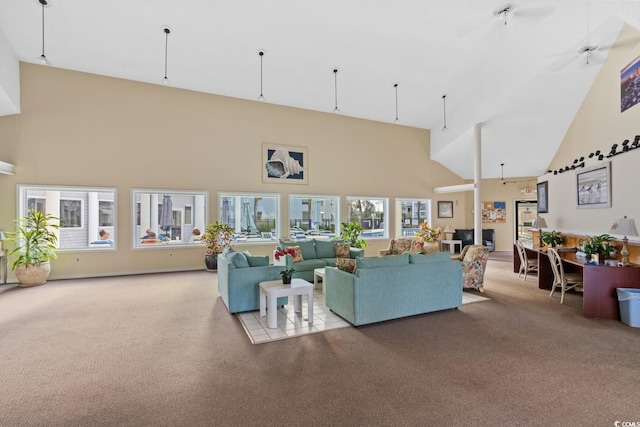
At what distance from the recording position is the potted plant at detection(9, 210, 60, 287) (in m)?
5.92

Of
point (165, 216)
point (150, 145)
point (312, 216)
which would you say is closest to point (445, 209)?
point (312, 216)

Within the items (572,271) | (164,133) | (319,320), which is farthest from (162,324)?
(572,271)

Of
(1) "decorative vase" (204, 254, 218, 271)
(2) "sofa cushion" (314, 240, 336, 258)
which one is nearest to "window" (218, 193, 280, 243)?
(1) "decorative vase" (204, 254, 218, 271)

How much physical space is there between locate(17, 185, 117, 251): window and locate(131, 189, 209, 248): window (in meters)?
0.48

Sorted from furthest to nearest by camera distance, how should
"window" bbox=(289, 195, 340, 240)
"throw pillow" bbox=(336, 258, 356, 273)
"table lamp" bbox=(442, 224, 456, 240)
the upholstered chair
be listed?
"table lamp" bbox=(442, 224, 456, 240) < "window" bbox=(289, 195, 340, 240) < the upholstered chair < "throw pillow" bbox=(336, 258, 356, 273)

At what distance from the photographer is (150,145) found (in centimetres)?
719

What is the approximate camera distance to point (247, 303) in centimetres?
436

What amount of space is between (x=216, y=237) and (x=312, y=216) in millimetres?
2823

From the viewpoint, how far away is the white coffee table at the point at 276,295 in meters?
3.79

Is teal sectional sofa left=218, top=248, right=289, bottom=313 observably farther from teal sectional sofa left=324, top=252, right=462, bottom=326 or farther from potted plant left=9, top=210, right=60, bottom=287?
potted plant left=9, top=210, right=60, bottom=287

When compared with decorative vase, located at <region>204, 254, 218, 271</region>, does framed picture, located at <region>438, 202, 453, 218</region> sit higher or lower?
higher

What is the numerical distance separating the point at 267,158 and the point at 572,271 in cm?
718

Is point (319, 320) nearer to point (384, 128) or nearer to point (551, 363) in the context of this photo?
point (551, 363)

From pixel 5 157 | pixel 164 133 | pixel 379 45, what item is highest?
pixel 379 45
